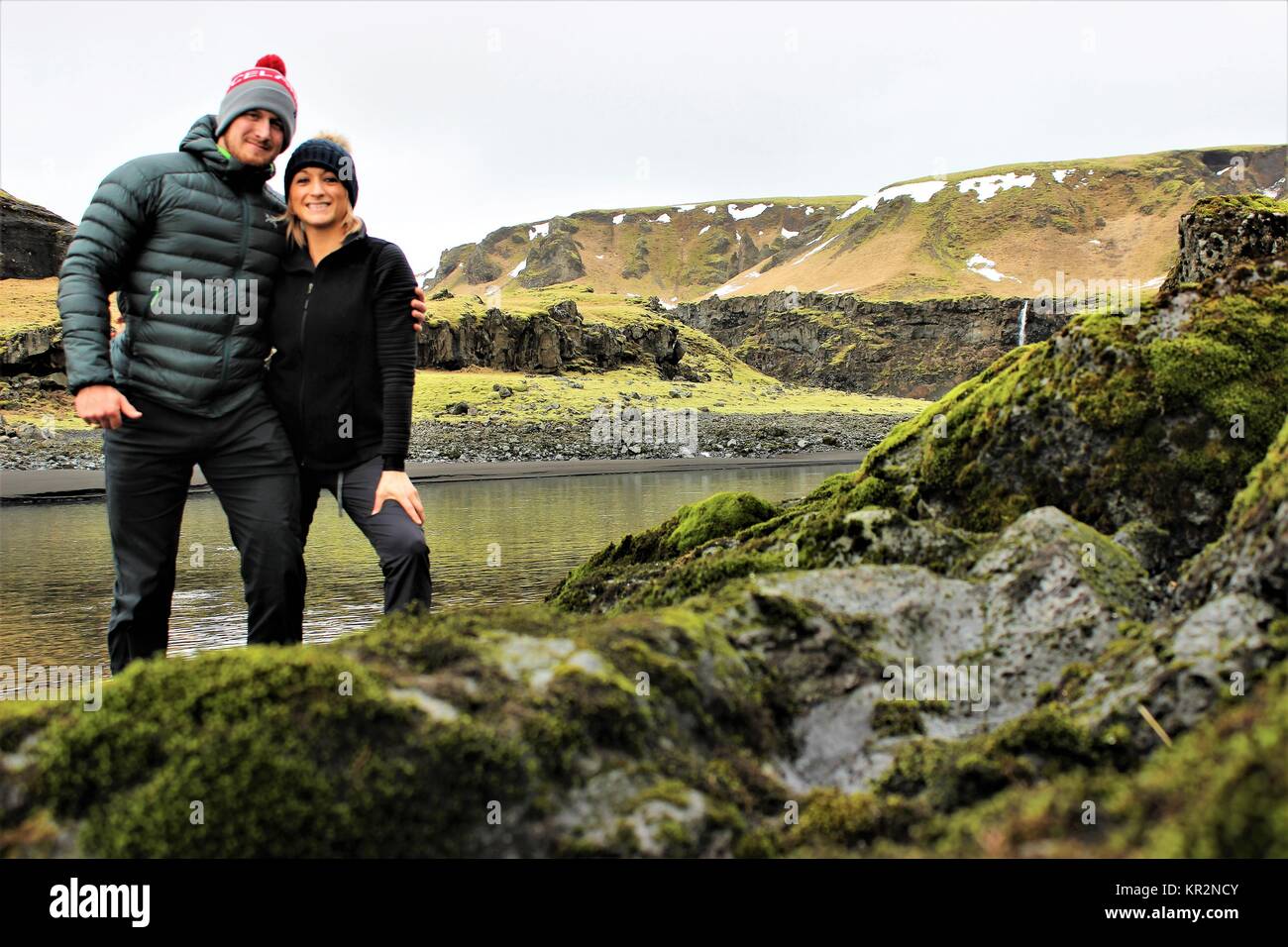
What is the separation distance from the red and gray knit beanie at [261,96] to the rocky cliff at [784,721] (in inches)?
127

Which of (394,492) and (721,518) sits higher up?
(394,492)

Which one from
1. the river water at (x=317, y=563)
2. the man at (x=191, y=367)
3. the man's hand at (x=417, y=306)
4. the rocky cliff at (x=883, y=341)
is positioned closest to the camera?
the man at (x=191, y=367)

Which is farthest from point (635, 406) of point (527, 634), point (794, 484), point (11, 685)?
point (527, 634)

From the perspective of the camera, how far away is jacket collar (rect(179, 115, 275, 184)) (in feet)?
16.5

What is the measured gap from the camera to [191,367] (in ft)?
15.9

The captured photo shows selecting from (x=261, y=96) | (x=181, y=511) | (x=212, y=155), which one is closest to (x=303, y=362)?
(x=181, y=511)

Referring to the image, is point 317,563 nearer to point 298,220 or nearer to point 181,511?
point 181,511

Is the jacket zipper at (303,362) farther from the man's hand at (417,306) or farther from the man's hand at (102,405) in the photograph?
the man's hand at (102,405)

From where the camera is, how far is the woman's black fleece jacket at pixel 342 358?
511 centimetres

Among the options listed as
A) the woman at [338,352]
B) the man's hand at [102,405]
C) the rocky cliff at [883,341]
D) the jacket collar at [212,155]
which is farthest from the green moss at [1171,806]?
the rocky cliff at [883,341]

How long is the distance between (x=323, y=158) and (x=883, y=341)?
176750 mm

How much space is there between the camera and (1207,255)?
25.1 ft

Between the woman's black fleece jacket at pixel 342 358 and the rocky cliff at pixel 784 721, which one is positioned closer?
the rocky cliff at pixel 784 721
